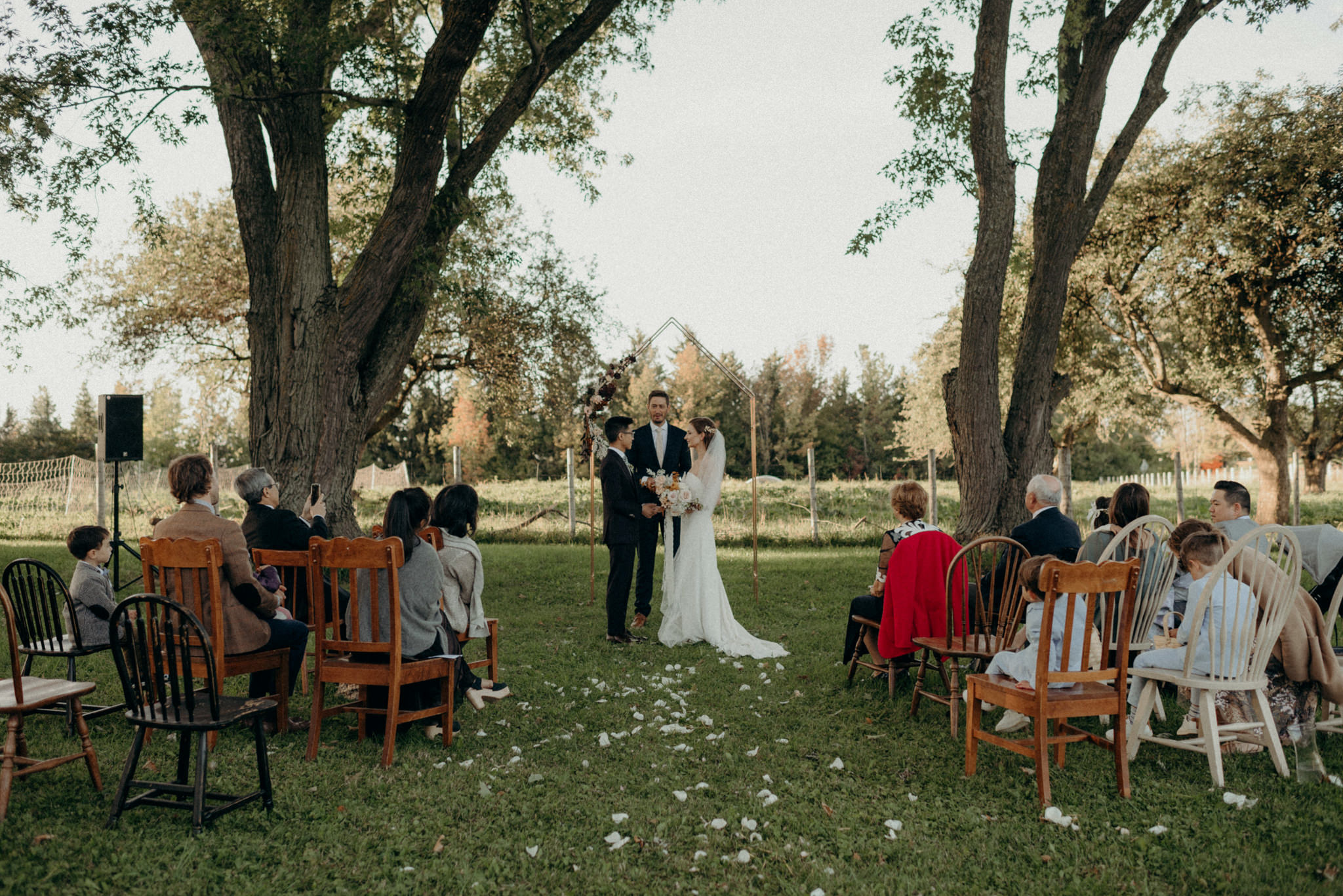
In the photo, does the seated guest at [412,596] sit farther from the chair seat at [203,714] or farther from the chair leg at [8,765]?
the chair leg at [8,765]

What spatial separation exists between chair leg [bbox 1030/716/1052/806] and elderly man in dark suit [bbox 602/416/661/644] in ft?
13.8

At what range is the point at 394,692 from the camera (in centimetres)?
448

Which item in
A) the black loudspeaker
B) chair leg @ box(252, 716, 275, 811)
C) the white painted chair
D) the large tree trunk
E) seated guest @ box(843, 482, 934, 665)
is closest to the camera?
chair leg @ box(252, 716, 275, 811)

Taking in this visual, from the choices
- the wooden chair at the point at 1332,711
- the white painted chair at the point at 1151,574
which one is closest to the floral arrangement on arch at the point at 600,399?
the white painted chair at the point at 1151,574

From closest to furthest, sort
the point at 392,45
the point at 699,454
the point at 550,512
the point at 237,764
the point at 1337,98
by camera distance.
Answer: the point at 237,764 → the point at 699,454 → the point at 392,45 → the point at 1337,98 → the point at 550,512

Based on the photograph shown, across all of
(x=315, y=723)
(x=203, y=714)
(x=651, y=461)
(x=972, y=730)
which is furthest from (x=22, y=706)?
(x=651, y=461)

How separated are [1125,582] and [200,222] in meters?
19.0

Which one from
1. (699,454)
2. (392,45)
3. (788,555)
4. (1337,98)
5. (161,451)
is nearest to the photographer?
(699,454)

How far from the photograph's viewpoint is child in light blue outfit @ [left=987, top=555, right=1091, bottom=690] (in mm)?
4164

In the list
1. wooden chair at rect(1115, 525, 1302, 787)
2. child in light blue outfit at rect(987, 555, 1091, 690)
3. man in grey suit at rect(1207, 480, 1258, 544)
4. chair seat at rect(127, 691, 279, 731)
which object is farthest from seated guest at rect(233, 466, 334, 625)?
man in grey suit at rect(1207, 480, 1258, 544)

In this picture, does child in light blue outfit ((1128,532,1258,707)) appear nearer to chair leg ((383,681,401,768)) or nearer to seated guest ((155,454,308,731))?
chair leg ((383,681,401,768))

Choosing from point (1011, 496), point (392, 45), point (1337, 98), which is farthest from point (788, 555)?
point (1337, 98)

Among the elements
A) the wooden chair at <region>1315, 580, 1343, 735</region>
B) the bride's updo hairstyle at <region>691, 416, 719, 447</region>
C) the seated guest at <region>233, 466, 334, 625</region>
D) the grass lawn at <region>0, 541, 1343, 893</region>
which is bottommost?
the grass lawn at <region>0, 541, 1343, 893</region>

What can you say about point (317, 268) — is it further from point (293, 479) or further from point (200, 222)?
point (200, 222)
